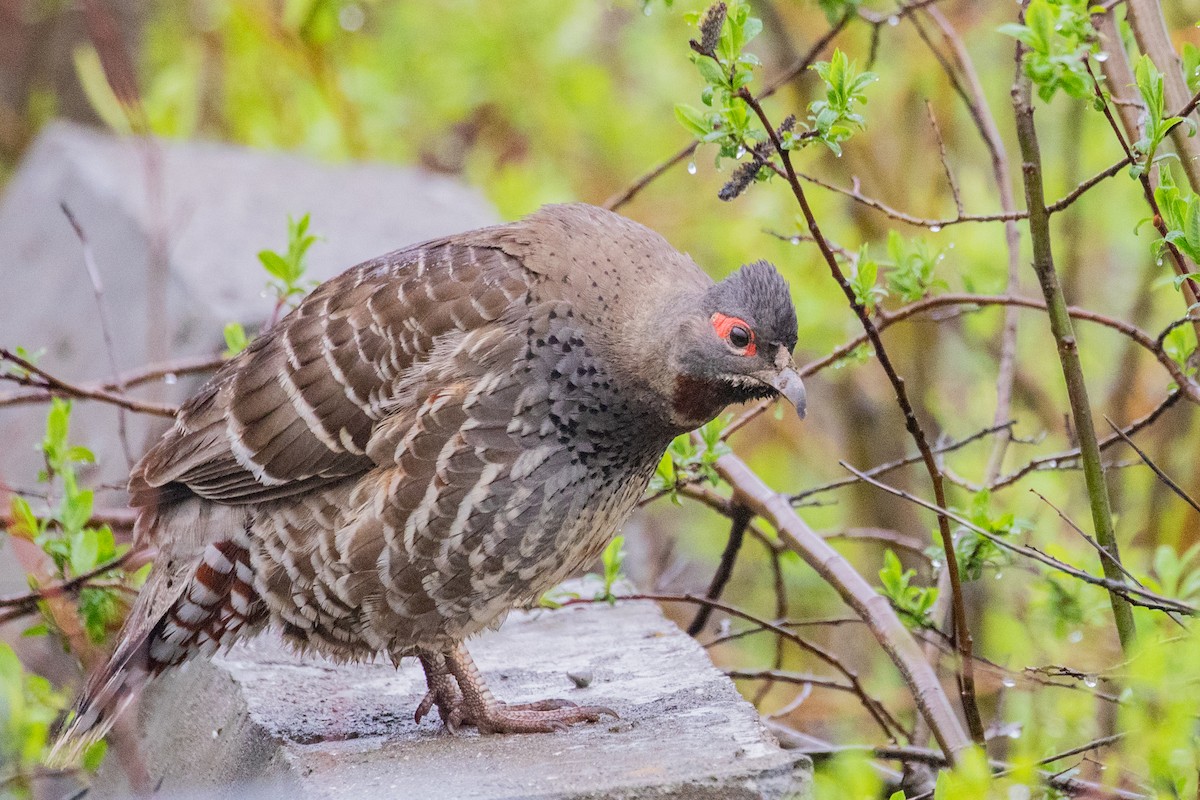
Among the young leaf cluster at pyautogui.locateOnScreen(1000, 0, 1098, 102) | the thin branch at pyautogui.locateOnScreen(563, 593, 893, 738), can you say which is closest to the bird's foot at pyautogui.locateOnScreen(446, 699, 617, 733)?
the thin branch at pyautogui.locateOnScreen(563, 593, 893, 738)

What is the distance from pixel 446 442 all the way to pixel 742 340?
29.5 inches

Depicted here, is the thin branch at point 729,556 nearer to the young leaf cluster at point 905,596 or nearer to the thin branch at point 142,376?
the young leaf cluster at point 905,596

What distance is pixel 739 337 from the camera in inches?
127

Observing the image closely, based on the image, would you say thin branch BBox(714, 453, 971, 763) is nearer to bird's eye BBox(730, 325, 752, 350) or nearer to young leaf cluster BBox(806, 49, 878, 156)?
bird's eye BBox(730, 325, 752, 350)

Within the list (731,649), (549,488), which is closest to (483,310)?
(549,488)

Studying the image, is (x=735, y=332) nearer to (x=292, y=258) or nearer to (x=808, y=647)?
(x=808, y=647)

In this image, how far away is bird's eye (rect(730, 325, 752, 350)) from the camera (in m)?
3.22

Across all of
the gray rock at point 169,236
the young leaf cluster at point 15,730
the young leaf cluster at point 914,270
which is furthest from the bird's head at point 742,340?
the gray rock at point 169,236

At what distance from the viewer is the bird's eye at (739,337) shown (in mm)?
3219

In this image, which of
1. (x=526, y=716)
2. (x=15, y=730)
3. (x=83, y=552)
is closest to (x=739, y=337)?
(x=526, y=716)

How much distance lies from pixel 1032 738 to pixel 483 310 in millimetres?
1845

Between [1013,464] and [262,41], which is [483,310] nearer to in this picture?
[1013,464]

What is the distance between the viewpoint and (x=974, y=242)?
581 centimetres

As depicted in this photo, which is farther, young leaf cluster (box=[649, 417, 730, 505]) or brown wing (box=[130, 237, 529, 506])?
young leaf cluster (box=[649, 417, 730, 505])
